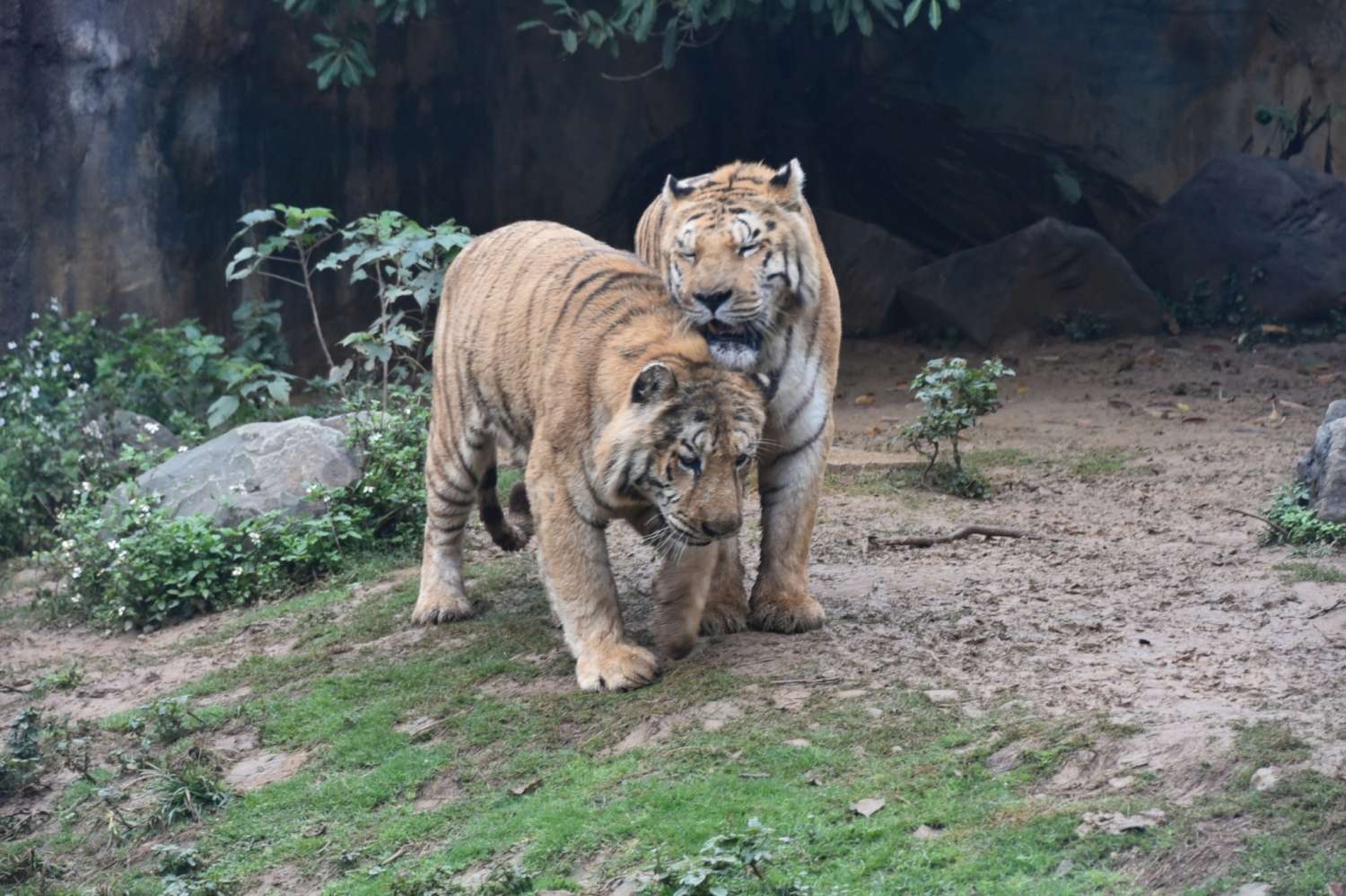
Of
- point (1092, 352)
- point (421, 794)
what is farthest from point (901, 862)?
point (1092, 352)

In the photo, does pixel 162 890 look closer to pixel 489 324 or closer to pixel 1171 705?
pixel 489 324

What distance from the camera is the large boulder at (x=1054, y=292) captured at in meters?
10.9

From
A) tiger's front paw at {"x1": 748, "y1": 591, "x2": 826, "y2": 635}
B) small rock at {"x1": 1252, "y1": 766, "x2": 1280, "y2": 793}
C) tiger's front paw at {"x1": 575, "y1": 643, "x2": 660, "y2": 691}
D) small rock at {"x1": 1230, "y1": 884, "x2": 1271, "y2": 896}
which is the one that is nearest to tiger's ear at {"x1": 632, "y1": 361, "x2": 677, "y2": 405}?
tiger's front paw at {"x1": 575, "y1": 643, "x2": 660, "y2": 691}

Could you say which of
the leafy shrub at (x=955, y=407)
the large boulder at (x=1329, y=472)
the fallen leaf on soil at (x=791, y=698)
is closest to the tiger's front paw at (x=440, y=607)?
the fallen leaf on soil at (x=791, y=698)

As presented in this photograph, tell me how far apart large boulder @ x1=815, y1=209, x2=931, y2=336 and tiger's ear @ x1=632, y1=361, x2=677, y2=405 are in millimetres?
7452

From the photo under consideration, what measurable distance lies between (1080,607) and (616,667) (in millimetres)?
1653

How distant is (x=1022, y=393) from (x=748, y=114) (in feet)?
14.2

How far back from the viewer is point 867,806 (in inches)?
141

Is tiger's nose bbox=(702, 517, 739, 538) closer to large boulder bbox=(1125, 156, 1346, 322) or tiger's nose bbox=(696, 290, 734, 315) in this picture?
tiger's nose bbox=(696, 290, 734, 315)

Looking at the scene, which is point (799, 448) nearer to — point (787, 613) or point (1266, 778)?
point (787, 613)

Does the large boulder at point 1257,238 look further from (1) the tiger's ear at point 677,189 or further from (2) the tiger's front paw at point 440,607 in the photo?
(2) the tiger's front paw at point 440,607

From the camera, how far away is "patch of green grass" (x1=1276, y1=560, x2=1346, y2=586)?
4957 mm

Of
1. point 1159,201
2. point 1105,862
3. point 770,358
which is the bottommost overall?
point 1105,862

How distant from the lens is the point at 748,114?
12.8 metres
